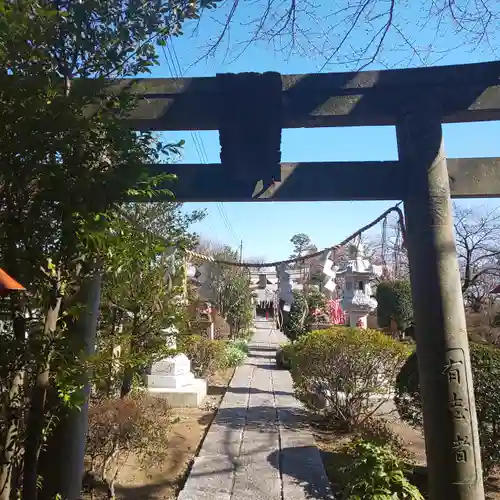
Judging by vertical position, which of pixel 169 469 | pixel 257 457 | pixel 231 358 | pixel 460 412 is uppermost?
pixel 460 412

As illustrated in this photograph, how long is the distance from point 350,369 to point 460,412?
3.97 metres

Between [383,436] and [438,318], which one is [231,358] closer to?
[383,436]

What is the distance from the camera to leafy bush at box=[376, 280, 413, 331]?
64.0 feet

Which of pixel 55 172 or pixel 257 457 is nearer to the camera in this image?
pixel 55 172

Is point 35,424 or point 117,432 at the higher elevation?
point 35,424

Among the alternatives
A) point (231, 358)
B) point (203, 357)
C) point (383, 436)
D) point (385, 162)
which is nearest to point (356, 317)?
point (231, 358)

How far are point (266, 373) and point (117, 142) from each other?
10.3m

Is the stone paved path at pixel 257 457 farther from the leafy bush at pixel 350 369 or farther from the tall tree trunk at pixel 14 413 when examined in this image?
the tall tree trunk at pixel 14 413

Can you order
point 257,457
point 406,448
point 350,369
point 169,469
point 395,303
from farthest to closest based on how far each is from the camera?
point 395,303
point 350,369
point 406,448
point 169,469
point 257,457

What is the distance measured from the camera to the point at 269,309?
50.2m

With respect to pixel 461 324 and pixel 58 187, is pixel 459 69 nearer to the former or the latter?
pixel 461 324

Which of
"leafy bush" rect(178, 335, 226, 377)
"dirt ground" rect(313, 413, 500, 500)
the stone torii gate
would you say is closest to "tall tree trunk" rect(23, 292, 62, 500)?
the stone torii gate

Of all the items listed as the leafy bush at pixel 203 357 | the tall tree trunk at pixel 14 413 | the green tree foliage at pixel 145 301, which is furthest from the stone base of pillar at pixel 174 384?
the tall tree trunk at pixel 14 413

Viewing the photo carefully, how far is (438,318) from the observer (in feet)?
8.59
